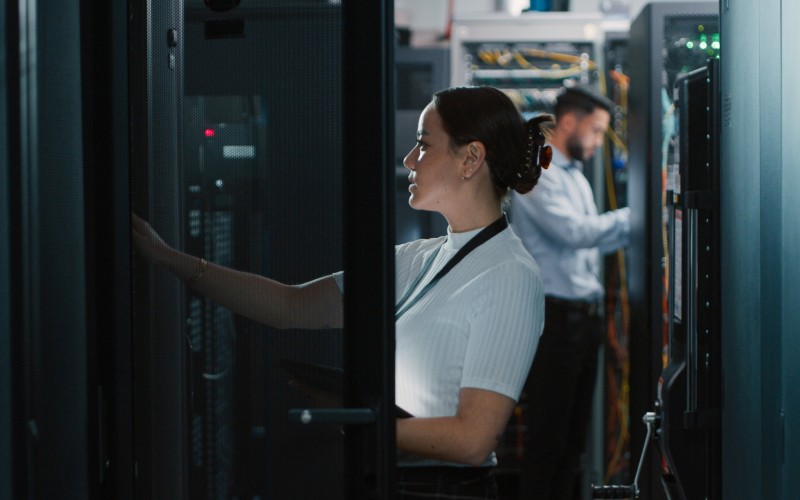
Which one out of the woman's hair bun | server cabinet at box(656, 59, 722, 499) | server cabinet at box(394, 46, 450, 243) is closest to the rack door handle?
the woman's hair bun

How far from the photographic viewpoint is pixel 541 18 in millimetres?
4438

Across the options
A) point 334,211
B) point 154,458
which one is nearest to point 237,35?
point 334,211

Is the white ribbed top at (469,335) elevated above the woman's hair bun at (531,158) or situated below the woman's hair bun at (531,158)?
below

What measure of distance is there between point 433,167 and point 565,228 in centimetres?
225

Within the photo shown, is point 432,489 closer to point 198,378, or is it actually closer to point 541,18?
point 198,378

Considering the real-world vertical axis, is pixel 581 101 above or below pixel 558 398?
above

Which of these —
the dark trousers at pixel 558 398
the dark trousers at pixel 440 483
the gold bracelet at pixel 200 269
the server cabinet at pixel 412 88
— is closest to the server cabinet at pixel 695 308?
the dark trousers at pixel 440 483

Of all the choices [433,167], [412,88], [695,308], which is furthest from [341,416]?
[412,88]

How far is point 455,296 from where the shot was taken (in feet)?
5.62

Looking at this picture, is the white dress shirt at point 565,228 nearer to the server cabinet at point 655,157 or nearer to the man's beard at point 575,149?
the man's beard at point 575,149

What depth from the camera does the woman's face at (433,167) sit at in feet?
5.95

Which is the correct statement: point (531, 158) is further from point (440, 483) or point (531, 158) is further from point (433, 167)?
point (440, 483)

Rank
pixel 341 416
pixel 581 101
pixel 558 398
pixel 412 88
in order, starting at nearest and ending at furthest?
pixel 341 416
pixel 558 398
pixel 581 101
pixel 412 88

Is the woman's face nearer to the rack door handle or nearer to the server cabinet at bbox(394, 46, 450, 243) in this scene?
the rack door handle
